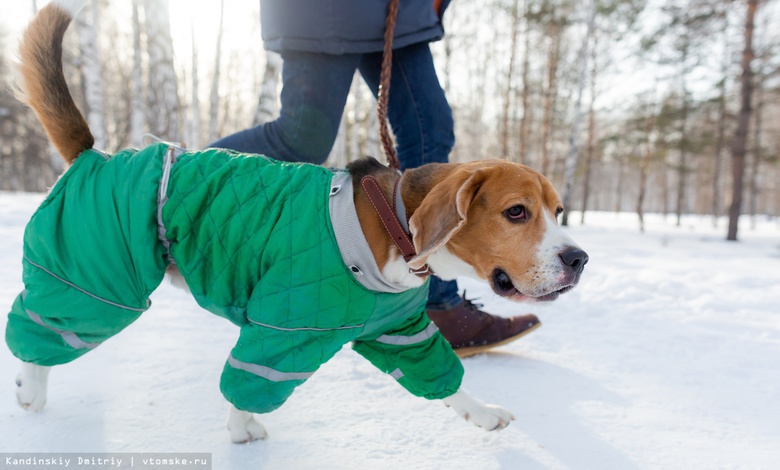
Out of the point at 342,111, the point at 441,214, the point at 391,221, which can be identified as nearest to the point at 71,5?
the point at 342,111

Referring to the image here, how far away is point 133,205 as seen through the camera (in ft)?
5.30

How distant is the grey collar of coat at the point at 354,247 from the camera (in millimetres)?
1503

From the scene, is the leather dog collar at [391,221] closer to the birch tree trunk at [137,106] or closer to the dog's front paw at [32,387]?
the dog's front paw at [32,387]

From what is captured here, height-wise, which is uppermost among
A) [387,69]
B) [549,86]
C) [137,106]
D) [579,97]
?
[549,86]

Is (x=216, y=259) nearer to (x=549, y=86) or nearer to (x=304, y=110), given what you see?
(x=304, y=110)

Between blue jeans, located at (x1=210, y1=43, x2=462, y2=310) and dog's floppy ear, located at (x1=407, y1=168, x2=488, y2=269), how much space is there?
0.83 m

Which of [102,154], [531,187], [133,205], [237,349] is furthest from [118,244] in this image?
[531,187]

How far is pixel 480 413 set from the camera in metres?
1.64

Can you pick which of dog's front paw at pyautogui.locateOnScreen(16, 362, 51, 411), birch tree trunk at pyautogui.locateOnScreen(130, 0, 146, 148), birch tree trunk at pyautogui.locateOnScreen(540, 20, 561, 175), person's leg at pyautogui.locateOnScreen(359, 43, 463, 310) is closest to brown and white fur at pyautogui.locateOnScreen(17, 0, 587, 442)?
dog's front paw at pyautogui.locateOnScreen(16, 362, 51, 411)

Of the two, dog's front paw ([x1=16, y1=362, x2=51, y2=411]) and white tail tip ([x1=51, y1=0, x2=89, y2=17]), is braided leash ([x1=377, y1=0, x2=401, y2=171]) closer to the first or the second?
white tail tip ([x1=51, y1=0, x2=89, y2=17])

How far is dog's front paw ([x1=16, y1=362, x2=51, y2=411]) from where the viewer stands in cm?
160

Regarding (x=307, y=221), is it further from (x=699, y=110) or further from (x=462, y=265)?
(x=699, y=110)

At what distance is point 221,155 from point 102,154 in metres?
0.46

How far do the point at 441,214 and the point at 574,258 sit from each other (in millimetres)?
433
